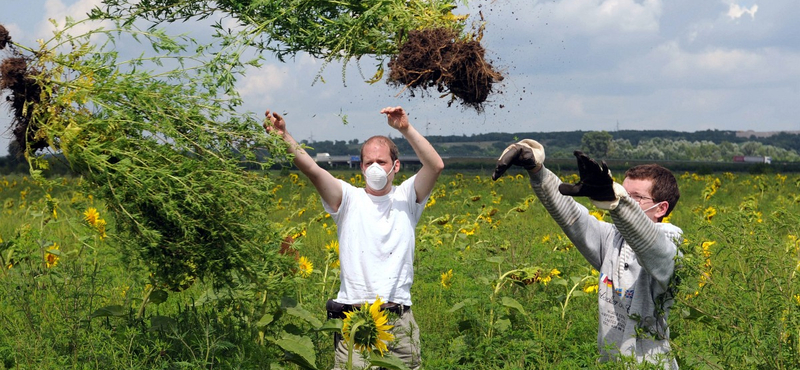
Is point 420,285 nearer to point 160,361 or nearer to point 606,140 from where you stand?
point 160,361

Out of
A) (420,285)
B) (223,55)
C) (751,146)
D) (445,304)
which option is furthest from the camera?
(751,146)

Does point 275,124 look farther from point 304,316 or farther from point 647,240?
point 647,240

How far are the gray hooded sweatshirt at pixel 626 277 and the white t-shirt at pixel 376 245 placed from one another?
0.83 metres

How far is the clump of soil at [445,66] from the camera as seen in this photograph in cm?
518

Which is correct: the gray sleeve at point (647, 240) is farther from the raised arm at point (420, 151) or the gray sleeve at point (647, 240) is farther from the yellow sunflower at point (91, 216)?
the yellow sunflower at point (91, 216)

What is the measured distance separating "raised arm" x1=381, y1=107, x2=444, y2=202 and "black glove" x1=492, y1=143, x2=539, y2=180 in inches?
29.5

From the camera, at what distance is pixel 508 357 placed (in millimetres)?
4191

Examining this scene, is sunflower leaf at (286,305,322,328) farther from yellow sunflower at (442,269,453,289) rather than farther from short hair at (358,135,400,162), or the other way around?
yellow sunflower at (442,269,453,289)

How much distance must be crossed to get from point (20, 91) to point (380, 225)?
6.00 ft

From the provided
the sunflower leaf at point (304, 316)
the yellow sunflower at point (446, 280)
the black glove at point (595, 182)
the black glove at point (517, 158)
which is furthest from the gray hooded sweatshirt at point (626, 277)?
the yellow sunflower at point (446, 280)

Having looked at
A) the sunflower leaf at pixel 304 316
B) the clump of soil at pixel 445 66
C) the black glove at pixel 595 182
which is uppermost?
the clump of soil at pixel 445 66

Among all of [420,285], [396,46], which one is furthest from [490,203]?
[396,46]

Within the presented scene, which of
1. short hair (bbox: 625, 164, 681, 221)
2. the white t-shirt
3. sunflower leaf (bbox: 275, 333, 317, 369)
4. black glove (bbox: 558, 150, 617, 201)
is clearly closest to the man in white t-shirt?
the white t-shirt

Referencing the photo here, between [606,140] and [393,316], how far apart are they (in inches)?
3660
